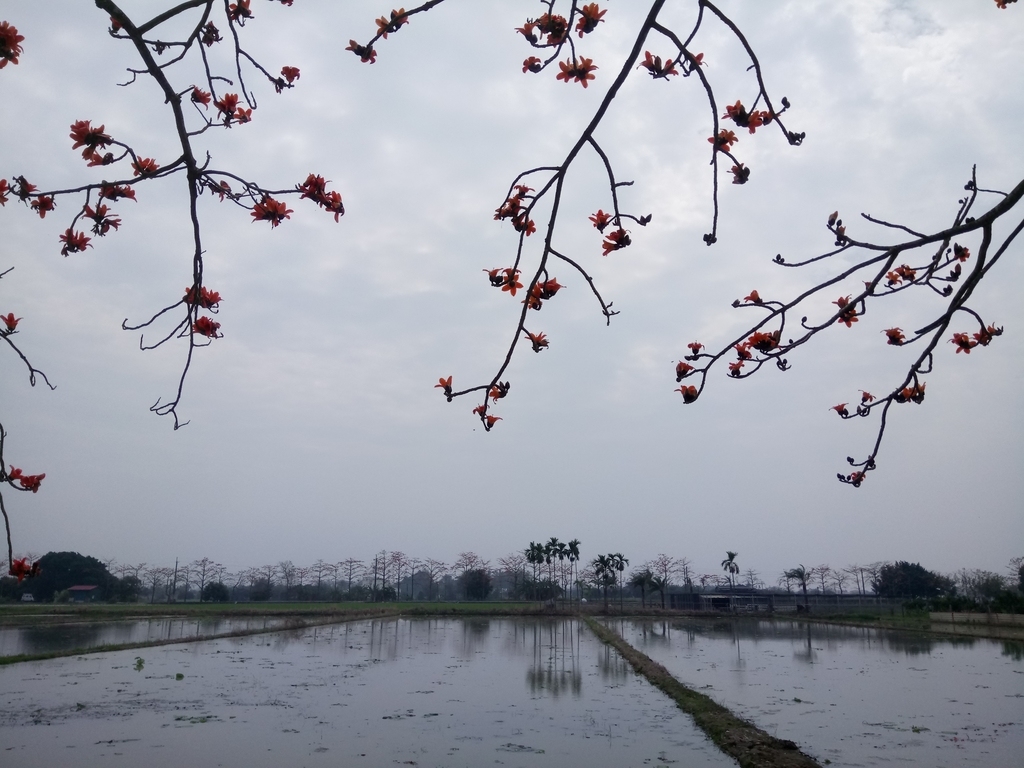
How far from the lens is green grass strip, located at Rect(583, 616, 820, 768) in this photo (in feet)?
24.0

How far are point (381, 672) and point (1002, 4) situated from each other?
49.8 feet

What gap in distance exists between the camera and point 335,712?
10188 mm

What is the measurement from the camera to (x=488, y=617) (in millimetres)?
40031

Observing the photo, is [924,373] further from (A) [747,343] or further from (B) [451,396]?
(B) [451,396]

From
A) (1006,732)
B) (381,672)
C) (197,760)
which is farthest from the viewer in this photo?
(381,672)

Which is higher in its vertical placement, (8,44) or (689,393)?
(8,44)

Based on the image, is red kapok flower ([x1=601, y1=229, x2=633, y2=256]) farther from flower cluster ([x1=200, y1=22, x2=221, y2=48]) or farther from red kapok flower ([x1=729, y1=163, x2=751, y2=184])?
flower cluster ([x1=200, y1=22, x2=221, y2=48])

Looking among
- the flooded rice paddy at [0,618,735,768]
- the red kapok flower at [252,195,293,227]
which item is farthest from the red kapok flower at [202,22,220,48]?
the flooded rice paddy at [0,618,735,768]

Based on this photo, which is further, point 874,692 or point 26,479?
point 874,692

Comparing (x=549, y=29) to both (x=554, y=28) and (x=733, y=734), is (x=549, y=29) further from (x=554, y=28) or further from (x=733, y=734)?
(x=733, y=734)

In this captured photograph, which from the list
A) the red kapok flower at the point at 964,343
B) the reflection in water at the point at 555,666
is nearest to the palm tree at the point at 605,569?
the reflection in water at the point at 555,666

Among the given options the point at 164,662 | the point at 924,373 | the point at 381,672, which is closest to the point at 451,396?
the point at 924,373

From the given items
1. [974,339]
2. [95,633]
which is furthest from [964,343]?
[95,633]

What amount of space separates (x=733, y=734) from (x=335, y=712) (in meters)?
5.60
